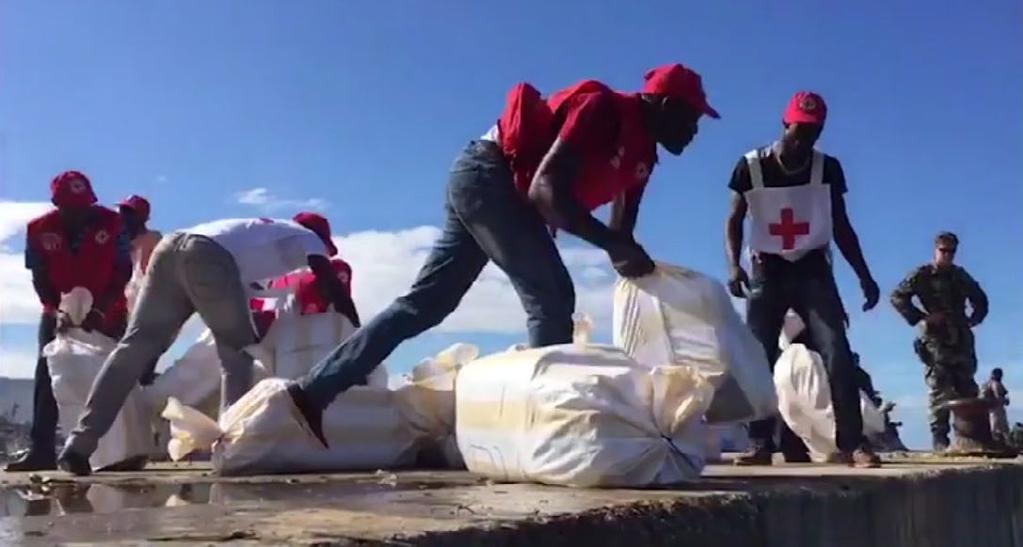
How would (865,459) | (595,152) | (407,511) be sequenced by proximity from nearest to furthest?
(407,511)
(595,152)
(865,459)

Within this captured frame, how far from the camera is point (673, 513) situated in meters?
2.54

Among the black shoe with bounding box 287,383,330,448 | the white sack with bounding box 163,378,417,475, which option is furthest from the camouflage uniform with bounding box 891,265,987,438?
the black shoe with bounding box 287,383,330,448

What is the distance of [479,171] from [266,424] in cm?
129

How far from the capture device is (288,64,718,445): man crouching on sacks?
148 inches

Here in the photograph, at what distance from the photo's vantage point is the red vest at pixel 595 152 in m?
3.92

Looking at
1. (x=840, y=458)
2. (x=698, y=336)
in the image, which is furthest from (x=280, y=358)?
(x=698, y=336)

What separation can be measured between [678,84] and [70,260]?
164 inches

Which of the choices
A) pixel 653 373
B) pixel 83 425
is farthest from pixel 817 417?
pixel 83 425

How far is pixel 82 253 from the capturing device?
681 cm

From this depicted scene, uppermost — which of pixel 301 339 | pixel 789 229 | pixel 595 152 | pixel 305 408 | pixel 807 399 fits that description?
pixel 789 229

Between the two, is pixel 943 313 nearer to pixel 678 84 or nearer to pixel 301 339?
pixel 301 339

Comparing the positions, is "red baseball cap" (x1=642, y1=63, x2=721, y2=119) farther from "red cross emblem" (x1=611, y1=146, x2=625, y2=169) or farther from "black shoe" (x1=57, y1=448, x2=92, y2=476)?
"black shoe" (x1=57, y1=448, x2=92, y2=476)

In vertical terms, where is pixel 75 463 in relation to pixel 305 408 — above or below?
below

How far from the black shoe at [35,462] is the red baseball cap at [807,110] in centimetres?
407
